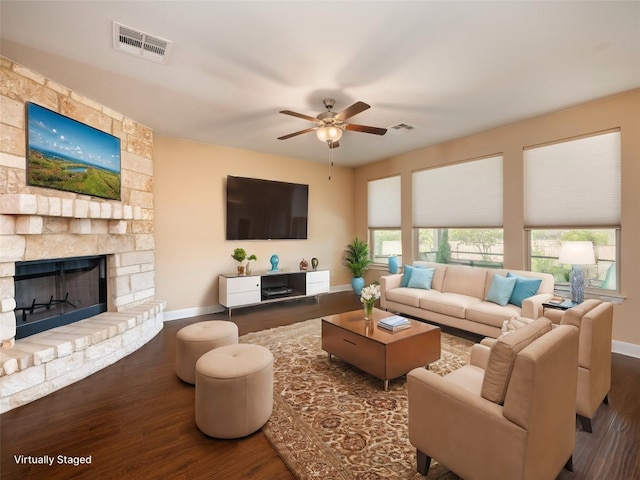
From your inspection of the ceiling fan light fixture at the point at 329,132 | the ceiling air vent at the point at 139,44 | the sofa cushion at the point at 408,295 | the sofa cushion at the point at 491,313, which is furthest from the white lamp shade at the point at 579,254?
the ceiling air vent at the point at 139,44

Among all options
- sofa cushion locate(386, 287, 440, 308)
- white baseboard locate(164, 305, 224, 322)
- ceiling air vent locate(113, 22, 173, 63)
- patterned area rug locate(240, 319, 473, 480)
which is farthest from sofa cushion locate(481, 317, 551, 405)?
white baseboard locate(164, 305, 224, 322)

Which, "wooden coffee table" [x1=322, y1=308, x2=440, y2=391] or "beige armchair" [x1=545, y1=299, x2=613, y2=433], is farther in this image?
"wooden coffee table" [x1=322, y1=308, x2=440, y2=391]

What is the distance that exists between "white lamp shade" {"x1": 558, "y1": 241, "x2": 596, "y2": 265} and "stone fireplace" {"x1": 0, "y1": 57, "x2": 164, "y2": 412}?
4894 mm

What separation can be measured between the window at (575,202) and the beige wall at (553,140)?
98mm

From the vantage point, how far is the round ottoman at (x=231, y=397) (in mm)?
1962

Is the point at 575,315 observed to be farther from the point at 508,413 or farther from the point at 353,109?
the point at 353,109

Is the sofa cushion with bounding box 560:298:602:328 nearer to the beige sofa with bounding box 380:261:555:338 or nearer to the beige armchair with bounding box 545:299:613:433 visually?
the beige armchair with bounding box 545:299:613:433

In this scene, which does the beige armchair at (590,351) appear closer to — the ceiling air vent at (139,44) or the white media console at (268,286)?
the ceiling air vent at (139,44)

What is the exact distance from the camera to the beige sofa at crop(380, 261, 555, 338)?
11.4ft

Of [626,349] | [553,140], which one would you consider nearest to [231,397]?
[626,349]

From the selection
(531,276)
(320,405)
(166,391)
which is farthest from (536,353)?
(531,276)

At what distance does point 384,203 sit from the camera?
629 centimetres

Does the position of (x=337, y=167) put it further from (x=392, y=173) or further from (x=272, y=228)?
(x=272, y=228)

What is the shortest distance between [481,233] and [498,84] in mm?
2406
